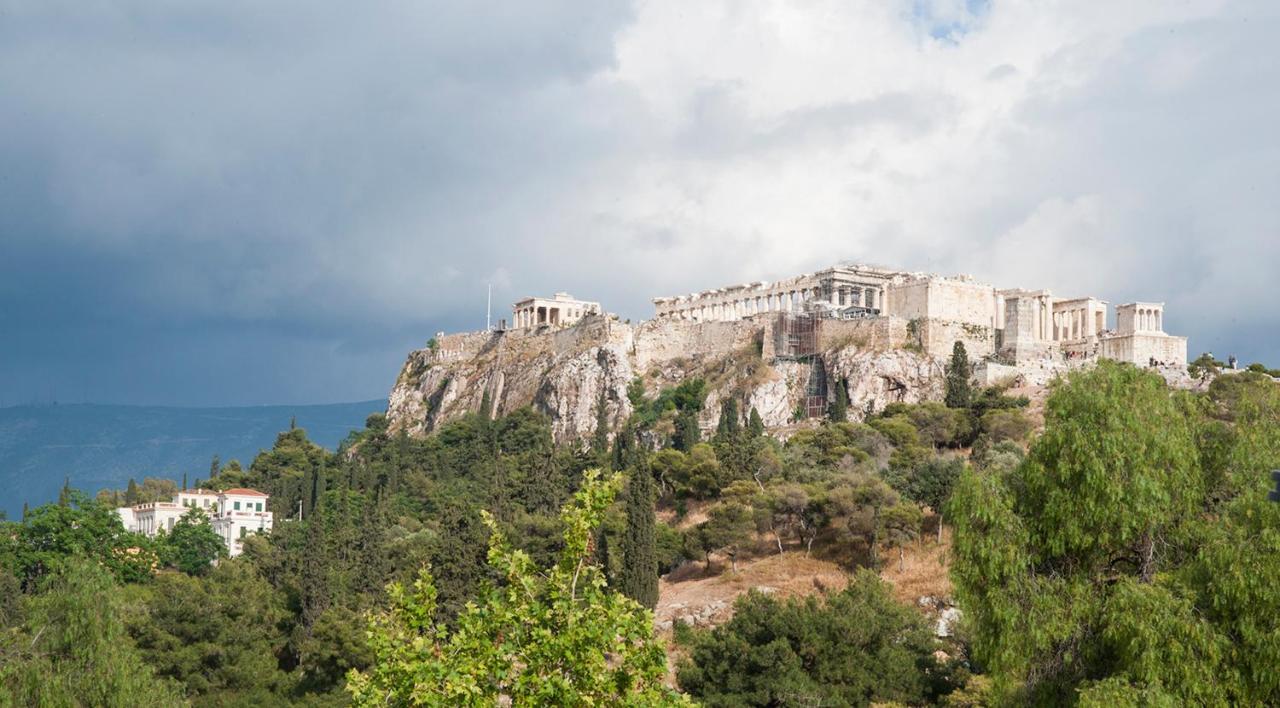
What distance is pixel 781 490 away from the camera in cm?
6044

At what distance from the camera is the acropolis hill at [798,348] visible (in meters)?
87.1

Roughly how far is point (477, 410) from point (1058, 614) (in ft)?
289

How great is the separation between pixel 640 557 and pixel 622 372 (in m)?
45.4

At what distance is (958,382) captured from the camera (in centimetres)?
7812

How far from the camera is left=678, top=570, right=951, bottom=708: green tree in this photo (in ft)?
133

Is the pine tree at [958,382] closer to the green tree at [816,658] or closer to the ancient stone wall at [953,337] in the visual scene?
the ancient stone wall at [953,337]

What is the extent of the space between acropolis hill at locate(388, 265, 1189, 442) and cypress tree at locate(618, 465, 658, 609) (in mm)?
31780

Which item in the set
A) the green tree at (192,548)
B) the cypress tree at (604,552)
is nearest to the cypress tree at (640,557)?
the cypress tree at (604,552)

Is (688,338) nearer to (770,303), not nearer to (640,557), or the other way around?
(770,303)

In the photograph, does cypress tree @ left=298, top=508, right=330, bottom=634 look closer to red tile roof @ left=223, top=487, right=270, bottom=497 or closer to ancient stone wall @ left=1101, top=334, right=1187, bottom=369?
red tile roof @ left=223, top=487, right=270, bottom=497

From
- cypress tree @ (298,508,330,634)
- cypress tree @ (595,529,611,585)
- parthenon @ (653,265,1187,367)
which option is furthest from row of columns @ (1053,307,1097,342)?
cypress tree @ (298,508,330,634)

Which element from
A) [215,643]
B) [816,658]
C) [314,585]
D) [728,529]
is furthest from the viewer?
[728,529]

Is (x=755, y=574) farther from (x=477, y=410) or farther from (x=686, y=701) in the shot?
(x=477, y=410)

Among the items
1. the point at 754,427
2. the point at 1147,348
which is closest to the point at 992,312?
the point at 1147,348
